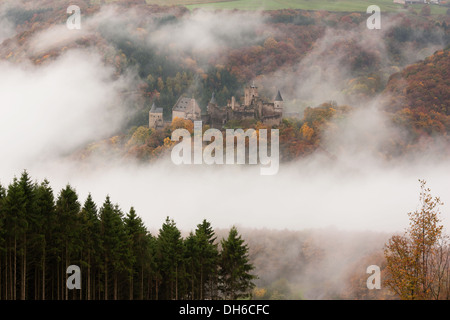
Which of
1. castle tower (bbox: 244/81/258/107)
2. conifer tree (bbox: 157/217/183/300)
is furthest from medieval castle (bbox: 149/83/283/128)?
conifer tree (bbox: 157/217/183/300)

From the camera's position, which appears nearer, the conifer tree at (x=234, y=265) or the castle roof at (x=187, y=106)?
the conifer tree at (x=234, y=265)

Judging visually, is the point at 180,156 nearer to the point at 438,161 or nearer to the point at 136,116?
the point at 136,116

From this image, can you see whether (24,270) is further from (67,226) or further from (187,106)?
(187,106)

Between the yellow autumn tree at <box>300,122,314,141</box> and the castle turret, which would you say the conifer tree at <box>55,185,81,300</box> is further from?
the yellow autumn tree at <box>300,122,314,141</box>

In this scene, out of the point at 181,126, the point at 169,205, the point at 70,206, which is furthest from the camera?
the point at 169,205

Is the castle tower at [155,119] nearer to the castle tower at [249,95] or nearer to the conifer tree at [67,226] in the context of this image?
the castle tower at [249,95]

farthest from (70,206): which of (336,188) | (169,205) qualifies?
(336,188)

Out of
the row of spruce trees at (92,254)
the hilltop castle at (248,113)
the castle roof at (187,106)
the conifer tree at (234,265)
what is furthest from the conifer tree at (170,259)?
the castle roof at (187,106)

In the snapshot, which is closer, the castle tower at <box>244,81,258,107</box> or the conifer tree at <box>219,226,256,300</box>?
the conifer tree at <box>219,226,256,300</box>
